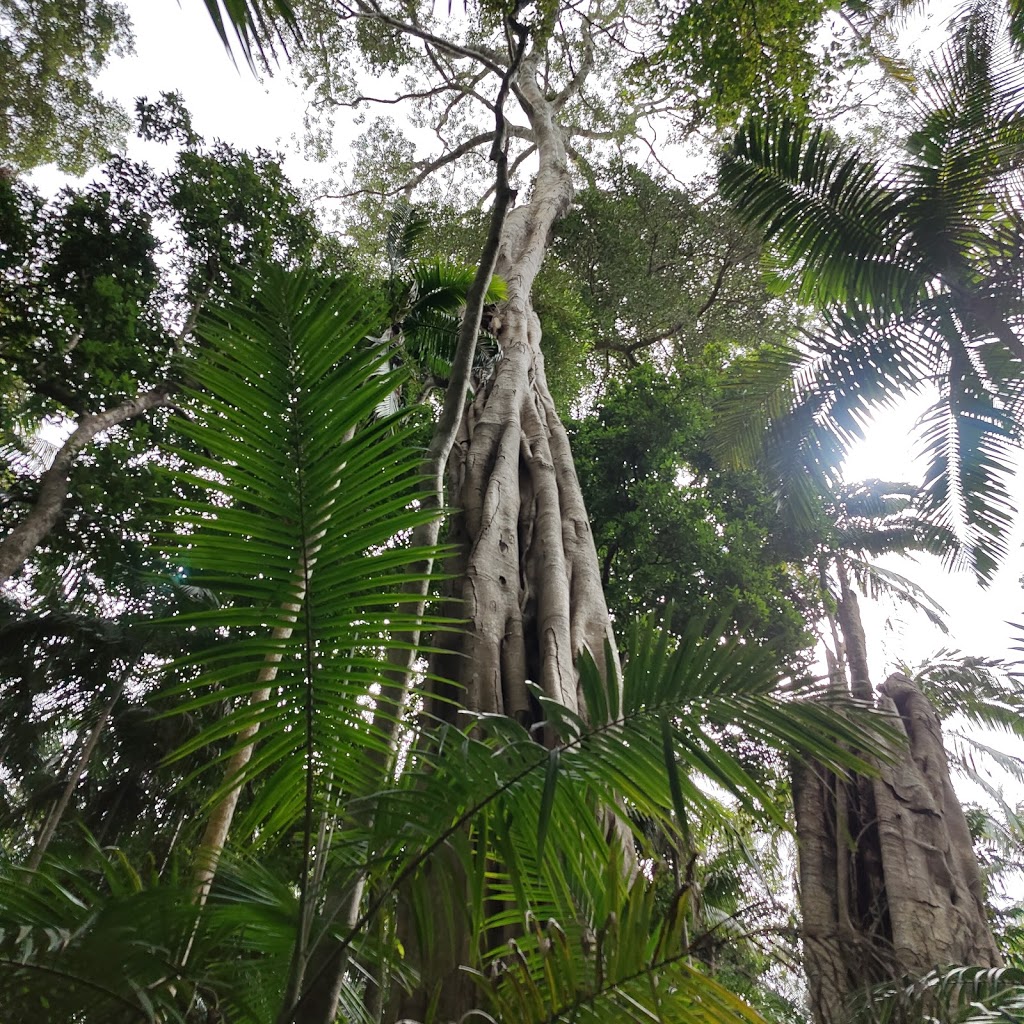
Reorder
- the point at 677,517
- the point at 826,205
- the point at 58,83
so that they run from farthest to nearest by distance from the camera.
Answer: the point at 58,83 → the point at 677,517 → the point at 826,205

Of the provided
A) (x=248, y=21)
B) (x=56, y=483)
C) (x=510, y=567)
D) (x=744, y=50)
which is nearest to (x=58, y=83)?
(x=56, y=483)

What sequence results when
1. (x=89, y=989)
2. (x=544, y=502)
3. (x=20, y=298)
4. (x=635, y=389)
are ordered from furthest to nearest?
1. (x=635, y=389)
2. (x=20, y=298)
3. (x=544, y=502)
4. (x=89, y=989)

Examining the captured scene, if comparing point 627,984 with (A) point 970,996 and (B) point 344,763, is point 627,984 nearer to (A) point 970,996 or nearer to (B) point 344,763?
(B) point 344,763

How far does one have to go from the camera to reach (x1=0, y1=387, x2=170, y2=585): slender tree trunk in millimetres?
4652

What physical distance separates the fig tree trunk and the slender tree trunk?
461 cm

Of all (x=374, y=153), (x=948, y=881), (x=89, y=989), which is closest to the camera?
(x=89, y=989)

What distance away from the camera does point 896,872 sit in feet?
11.7

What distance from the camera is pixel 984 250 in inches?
147

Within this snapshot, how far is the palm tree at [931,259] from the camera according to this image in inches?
143

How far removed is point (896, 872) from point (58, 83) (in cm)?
1216

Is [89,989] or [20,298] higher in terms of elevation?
[20,298]

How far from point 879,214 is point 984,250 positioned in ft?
1.77

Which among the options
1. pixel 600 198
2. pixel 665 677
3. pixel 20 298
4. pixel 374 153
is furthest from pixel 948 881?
pixel 374 153

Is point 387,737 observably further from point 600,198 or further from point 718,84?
point 600,198
